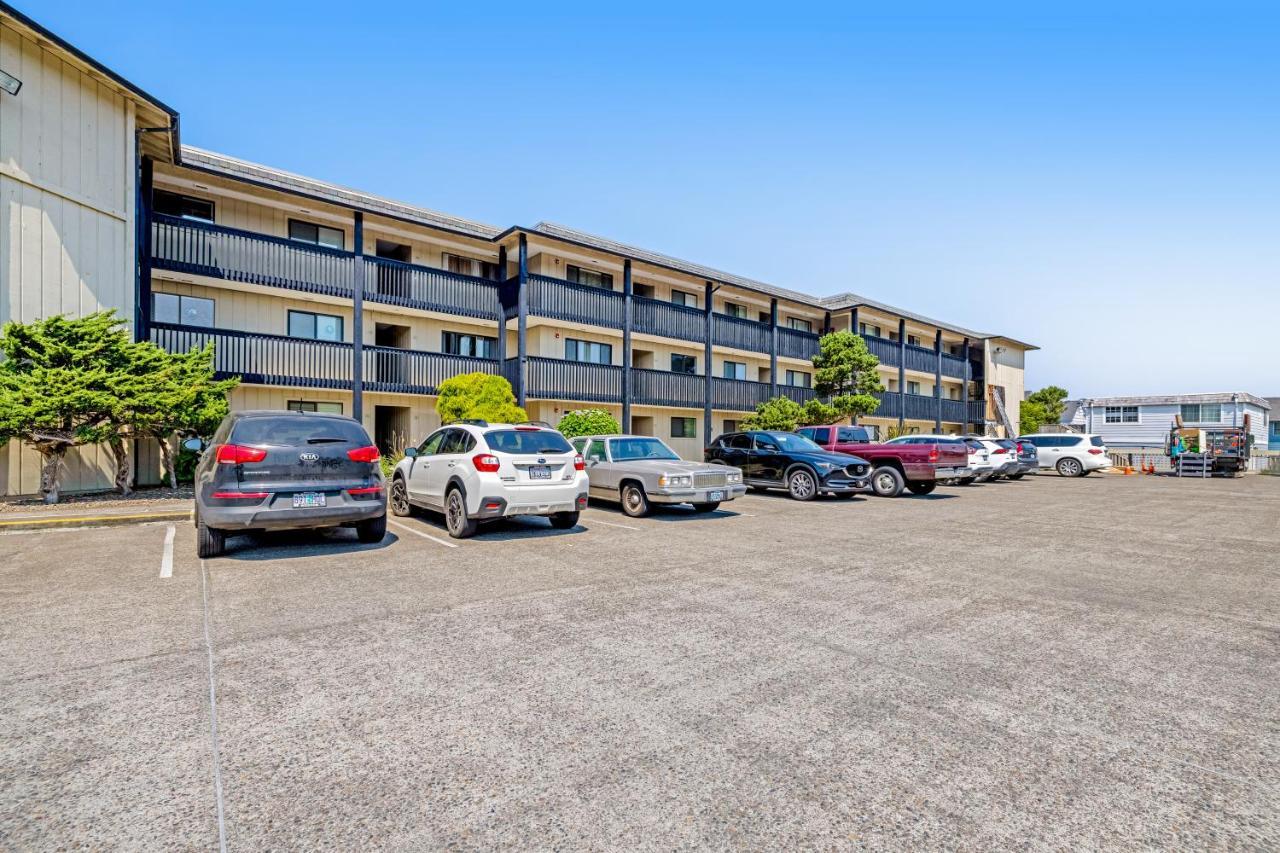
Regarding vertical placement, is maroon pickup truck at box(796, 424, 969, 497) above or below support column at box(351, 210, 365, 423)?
below

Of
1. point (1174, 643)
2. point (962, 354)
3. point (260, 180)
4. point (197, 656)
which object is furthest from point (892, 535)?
point (962, 354)

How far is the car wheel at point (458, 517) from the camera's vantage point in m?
8.79

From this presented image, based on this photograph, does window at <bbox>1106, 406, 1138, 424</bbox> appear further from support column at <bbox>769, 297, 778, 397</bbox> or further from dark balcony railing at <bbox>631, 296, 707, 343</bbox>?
dark balcony railing at <bbox>631, 296, 707, 343</bbox>

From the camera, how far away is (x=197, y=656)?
4.14 m

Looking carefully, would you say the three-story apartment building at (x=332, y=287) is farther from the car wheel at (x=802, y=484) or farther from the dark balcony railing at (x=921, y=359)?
the dark balcony railing at (x=921, y=359)

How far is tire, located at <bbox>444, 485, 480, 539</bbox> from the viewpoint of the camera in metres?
8.79

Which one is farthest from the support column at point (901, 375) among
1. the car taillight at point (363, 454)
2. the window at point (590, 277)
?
the car taillight at point (363, 454)

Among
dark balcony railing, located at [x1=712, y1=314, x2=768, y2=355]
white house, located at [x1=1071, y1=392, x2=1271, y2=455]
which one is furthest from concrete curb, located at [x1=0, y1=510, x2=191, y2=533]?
→ white house, located at [x1=1071, y1=392, x2=1271, y2=455]

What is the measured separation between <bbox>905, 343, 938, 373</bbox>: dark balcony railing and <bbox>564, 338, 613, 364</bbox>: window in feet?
64.9

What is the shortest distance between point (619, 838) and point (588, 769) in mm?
500

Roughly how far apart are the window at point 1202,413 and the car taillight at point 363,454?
5487 centimetres

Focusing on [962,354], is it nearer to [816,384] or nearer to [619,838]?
[816,384]

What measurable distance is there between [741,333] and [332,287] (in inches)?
641

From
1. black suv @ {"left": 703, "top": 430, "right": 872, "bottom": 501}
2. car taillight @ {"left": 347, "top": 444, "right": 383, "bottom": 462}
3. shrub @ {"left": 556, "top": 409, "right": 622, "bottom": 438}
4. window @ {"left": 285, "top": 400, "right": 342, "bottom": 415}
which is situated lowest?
black suv @ {"left": 703, "top": 430, "right": 872, "bottom": 501}
